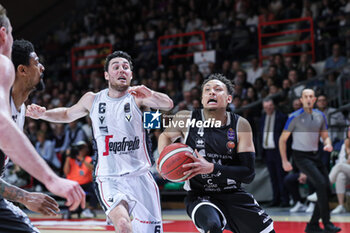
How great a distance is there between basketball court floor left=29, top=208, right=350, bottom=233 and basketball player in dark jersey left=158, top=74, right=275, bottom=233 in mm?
2862

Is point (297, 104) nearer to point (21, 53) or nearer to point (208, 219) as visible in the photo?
point (208, 219)

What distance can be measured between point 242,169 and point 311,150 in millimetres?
3060

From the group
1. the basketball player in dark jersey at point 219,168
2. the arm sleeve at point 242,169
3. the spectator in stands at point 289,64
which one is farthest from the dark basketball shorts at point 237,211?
the spectator in stands at point 289,64

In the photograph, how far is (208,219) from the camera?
4.36 meters

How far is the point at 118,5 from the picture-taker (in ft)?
61.4

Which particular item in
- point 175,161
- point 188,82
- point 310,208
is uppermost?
point 188,82

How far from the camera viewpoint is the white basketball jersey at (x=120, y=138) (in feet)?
16.9

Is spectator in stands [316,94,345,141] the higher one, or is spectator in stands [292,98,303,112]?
spectator in stands [292,98,303,112]

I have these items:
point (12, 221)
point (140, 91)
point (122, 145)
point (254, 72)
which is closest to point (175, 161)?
point (140, 91)

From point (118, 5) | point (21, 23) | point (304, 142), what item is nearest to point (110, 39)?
point (118, 5)

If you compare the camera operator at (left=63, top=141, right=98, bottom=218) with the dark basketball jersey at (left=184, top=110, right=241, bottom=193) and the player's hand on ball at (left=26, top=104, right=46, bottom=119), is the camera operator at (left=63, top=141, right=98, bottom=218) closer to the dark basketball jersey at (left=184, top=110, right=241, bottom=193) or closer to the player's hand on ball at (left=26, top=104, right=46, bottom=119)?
the player's hand on ball at (left=26, top=104, right=46, bottom=119)

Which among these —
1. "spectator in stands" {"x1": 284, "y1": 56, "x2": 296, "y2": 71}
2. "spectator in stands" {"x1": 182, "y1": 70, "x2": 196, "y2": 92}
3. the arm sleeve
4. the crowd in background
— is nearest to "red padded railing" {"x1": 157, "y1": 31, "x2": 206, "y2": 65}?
the crowd in background

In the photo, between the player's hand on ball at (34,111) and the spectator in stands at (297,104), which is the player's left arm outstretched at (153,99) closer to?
the player's hand on ball at (34,111)

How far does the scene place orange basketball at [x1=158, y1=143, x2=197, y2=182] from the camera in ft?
14.5
